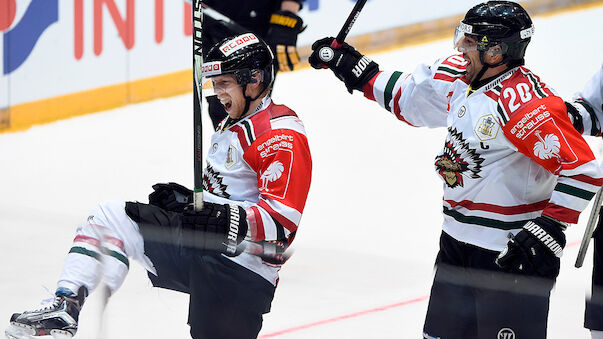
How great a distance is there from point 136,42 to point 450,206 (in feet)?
14.9

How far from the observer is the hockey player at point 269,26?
4.88 metres

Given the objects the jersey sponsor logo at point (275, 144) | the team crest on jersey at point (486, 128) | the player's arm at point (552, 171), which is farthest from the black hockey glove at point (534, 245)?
the jersey sponsor logo at point (275, 144)

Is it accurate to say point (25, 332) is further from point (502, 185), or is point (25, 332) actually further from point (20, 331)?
point (502, 185)

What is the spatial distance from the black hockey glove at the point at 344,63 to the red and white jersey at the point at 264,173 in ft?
0.90

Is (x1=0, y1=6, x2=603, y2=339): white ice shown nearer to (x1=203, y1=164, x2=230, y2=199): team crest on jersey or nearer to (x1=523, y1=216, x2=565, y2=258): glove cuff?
(x1=203, y1=164, x2=230, y2=199): team crest on jersey

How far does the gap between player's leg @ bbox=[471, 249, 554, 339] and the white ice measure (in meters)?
1.09

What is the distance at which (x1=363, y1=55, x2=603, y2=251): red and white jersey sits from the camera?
3123 mm

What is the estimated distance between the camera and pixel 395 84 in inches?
144

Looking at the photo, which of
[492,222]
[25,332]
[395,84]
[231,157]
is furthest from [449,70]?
[25,332]

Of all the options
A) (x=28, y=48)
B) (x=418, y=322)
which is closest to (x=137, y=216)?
(x=418, y=322)

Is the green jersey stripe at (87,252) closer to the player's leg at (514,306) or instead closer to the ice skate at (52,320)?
the ice skate at (52,320)

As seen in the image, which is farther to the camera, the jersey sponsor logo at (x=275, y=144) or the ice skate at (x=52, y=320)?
the jersey sponsor logo at (x=275, y=144)

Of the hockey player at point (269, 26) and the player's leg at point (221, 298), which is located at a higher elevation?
the hockey player at point (269, 26)

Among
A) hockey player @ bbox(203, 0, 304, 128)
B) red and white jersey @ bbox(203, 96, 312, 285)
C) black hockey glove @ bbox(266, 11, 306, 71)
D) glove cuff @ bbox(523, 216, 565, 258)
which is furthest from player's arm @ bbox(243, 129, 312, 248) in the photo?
black hockey glove @ bbox(266, 11, 306, 71)
